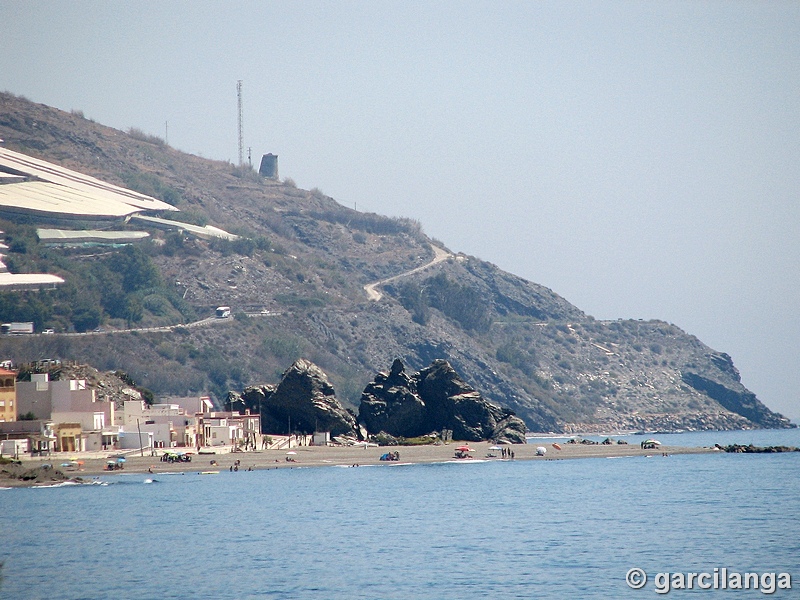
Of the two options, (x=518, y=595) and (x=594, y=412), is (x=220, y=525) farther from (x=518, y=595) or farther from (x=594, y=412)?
(x=594, y=412)

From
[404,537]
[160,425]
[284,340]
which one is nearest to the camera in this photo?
[404,537]

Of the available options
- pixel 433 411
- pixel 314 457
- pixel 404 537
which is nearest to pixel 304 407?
pixel 433 411

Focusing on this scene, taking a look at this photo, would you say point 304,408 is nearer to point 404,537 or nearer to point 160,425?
point 160,425

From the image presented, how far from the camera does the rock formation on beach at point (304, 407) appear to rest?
10181cm

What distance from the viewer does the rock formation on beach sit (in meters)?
102

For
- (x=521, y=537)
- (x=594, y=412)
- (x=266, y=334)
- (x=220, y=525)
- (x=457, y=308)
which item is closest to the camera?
(x=521, y=537)

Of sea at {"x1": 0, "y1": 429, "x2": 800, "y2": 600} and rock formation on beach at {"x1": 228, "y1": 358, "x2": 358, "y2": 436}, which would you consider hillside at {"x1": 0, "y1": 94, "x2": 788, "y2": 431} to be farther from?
sea at {"x1": 0, "y1": 429, "x2": 800, "y2": 600}

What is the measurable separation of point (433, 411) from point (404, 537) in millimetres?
56419

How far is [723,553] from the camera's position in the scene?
1713 inches

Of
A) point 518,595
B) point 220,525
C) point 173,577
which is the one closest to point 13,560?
point 173,577

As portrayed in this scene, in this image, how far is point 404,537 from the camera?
50.0 meters

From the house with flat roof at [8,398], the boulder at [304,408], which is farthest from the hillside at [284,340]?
the house with flat roof at [8,398]

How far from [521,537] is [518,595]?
41.0 ft

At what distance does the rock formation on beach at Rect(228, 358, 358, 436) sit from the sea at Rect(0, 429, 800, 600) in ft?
77.7
